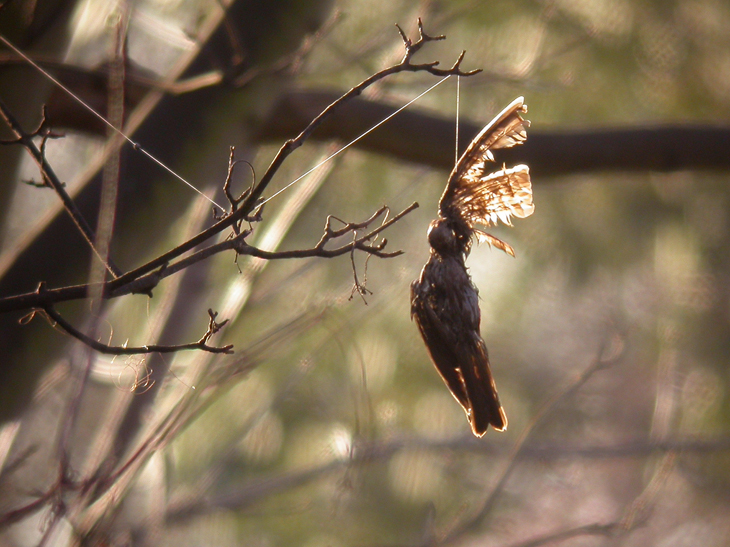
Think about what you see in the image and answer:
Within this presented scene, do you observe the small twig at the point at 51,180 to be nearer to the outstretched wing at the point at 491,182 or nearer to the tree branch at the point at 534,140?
the outstretched wing at the point at 491,182

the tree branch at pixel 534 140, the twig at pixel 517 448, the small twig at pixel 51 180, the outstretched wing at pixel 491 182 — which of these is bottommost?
the small twig at pixel 51 180

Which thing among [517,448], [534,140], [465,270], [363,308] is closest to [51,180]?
[465,270]

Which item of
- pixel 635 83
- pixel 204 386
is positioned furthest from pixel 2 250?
pixel 635 83

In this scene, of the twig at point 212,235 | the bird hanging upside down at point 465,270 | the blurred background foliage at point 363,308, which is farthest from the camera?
the blurred background foliage at point 363,308

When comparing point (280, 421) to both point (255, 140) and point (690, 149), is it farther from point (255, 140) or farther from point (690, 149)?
point (690, 149)

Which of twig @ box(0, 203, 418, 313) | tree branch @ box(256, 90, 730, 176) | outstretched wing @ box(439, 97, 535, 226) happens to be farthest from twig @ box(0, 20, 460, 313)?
tree branch @ box(256, 90, 730, 176)

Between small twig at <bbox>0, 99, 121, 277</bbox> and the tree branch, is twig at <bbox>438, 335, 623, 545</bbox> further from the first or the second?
small twig at <bbox>0, 99, 121, 277</bbox>

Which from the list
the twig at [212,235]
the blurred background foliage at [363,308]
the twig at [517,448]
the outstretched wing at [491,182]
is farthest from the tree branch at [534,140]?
the twig at [212,235]

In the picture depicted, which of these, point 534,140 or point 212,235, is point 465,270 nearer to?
point 212,235
